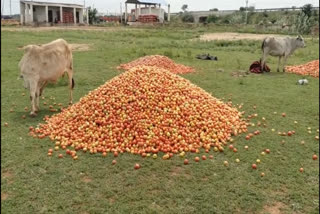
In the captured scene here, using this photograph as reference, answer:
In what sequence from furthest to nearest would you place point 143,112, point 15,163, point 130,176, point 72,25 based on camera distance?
1. point 72,25
2. point 143,112
3. point 15,163
4. point 130,176

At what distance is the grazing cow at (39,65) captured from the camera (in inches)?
291

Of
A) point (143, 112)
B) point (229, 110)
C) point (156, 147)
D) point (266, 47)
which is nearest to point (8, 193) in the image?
point (156, 147)

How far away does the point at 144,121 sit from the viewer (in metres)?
6.40

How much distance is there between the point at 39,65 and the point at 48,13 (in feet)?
156

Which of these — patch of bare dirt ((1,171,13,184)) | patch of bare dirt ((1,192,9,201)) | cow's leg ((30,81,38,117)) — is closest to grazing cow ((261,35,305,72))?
cow's leg ((30,81,38,117))

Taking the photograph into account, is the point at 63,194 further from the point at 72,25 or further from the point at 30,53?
the point at 72,25

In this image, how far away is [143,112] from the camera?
21.7 ft

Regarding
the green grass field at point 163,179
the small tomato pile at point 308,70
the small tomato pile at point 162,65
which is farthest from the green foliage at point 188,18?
the green grass field at point 163,179

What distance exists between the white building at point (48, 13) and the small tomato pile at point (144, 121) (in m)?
42.2

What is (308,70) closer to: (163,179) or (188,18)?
(163,179)

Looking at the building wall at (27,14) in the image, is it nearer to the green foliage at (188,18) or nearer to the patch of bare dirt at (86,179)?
the green foliage at (188,18)

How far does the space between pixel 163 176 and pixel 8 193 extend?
2.30 metres

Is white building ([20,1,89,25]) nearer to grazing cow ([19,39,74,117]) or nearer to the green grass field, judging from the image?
grazing cow ([19,39,74,117])

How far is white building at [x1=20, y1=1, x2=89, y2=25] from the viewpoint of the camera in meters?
46.8
